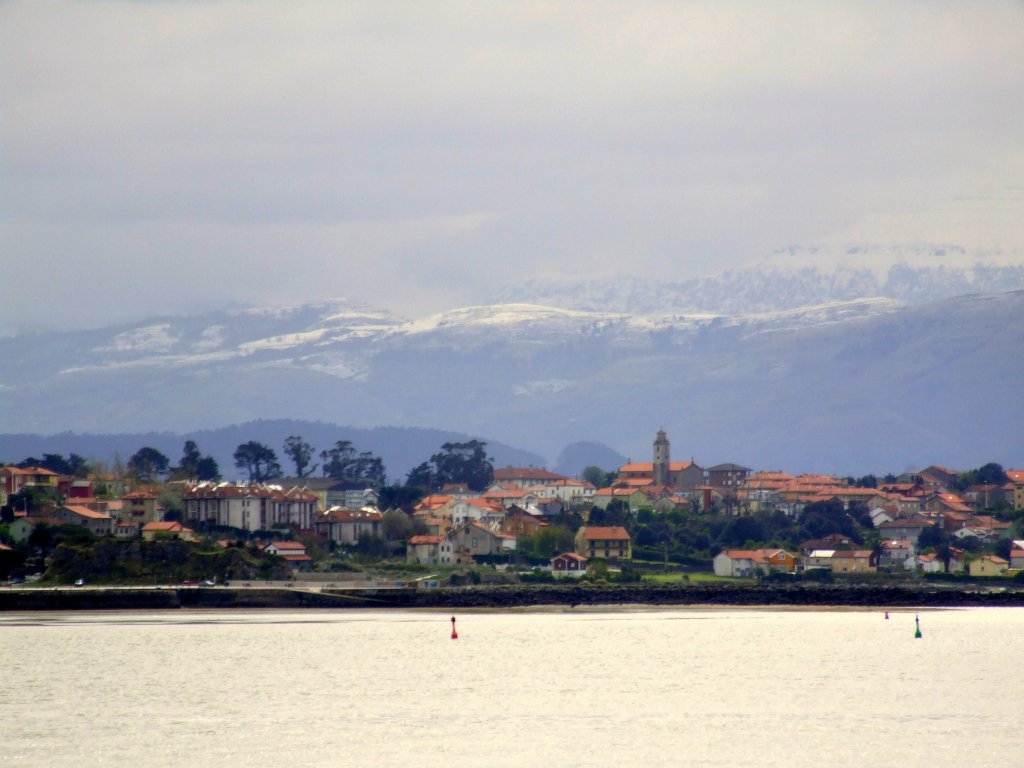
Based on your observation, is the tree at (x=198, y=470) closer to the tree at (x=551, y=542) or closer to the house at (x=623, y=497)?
the house at (x=623, y=497)

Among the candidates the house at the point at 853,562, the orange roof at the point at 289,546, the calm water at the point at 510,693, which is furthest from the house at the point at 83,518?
the house at the point at 853,562

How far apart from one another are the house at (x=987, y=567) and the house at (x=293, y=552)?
145 feet

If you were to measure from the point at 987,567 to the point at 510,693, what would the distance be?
79.8 m

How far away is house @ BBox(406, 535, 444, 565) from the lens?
13300 cm

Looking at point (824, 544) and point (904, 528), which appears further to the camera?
point (904, 528)

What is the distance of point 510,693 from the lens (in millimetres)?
55469

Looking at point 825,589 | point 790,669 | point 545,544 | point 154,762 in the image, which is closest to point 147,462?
point 545,544

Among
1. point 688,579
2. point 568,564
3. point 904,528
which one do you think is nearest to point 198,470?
point 904,528

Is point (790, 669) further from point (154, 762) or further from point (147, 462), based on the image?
point (147, 462)

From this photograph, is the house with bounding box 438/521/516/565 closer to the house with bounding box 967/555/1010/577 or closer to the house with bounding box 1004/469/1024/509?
the house with bounding box 967/555/1010/577

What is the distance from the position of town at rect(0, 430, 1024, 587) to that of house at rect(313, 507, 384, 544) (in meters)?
0.14

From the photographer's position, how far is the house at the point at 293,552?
12388cm

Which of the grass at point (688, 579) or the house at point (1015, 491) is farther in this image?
the house at point (1015, 491)

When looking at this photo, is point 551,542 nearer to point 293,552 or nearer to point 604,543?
point 604,543
